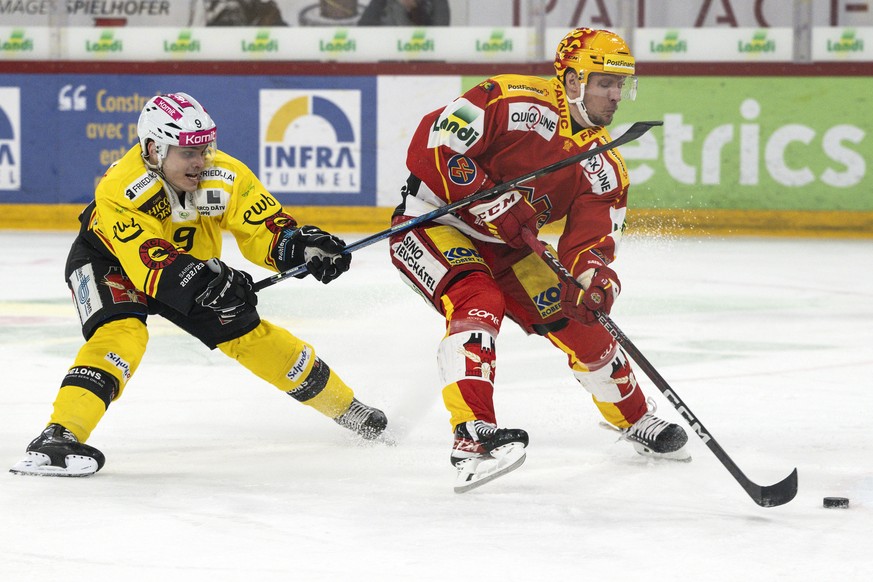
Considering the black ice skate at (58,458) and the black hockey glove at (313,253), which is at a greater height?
the black hockey glove at (313,253)

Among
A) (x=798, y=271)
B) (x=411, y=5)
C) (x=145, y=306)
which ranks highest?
(x=411, y=5)

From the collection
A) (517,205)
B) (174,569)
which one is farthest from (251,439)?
(174,569)

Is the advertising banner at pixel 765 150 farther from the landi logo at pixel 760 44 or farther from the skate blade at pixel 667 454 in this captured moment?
the skate blade at pixel 667 454

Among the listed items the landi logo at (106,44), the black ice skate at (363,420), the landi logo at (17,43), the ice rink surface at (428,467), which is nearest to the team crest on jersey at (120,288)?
the ice rink surface at (428,467)

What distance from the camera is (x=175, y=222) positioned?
346 cm

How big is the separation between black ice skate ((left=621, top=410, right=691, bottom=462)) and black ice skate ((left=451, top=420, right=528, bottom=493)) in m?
0.54

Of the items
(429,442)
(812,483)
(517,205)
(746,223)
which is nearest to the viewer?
(812,483)

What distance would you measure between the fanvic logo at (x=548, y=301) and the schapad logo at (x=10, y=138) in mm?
6341

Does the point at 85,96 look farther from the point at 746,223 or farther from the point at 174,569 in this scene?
the point at 174,569

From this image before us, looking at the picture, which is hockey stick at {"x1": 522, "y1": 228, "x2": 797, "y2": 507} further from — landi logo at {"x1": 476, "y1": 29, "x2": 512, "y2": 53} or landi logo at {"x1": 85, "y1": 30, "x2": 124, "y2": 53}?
landi logo at {"x1": 85, "y1": 30, "x2": 124, "y2": 53}

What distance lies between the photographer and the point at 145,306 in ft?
11.3

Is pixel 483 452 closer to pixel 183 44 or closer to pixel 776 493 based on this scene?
pixel 776 493

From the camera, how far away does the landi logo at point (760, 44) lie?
28.8 ft

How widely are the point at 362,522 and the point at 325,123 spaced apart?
629 cm
